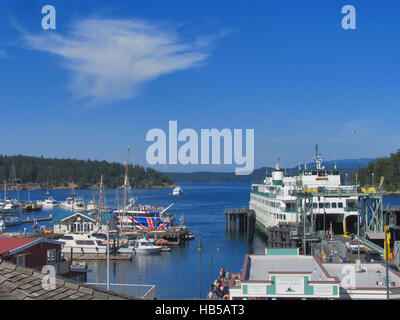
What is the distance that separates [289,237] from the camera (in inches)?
1272

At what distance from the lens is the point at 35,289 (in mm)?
4875

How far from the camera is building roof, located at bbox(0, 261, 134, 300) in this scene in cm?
473

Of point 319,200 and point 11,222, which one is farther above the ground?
point 319,200

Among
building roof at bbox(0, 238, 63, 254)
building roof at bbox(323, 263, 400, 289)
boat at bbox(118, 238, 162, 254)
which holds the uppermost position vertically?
building roof at bbox(0, 238, 63, 254)

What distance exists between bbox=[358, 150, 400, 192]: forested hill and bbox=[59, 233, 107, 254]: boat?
345 feet

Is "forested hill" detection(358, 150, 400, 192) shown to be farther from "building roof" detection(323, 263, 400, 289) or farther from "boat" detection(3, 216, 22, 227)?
"building roof" detection(323, 263, 400, 289)

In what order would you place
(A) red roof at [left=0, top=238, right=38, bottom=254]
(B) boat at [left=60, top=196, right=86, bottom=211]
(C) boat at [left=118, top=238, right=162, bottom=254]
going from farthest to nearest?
(B) boat at [left=60, top=196, right=86, bottom=211]
(C) boat at [left=118, top=238, right=162, bottom=254]
(A) red roof at [left=0, top=238, right=38, bottom=254]

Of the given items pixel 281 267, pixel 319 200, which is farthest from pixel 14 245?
pixel 319 200

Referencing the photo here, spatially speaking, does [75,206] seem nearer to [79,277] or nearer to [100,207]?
[100,207]

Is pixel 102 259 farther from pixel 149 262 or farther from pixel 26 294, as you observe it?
pixel 26 294

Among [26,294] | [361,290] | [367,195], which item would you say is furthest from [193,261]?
[26,294]

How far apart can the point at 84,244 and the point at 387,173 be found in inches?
4362

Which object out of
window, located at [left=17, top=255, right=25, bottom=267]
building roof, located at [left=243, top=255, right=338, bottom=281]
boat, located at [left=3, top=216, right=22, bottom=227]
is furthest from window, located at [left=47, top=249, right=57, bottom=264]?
boat, located at [left=3, top=216, right=22, bottom=227]
